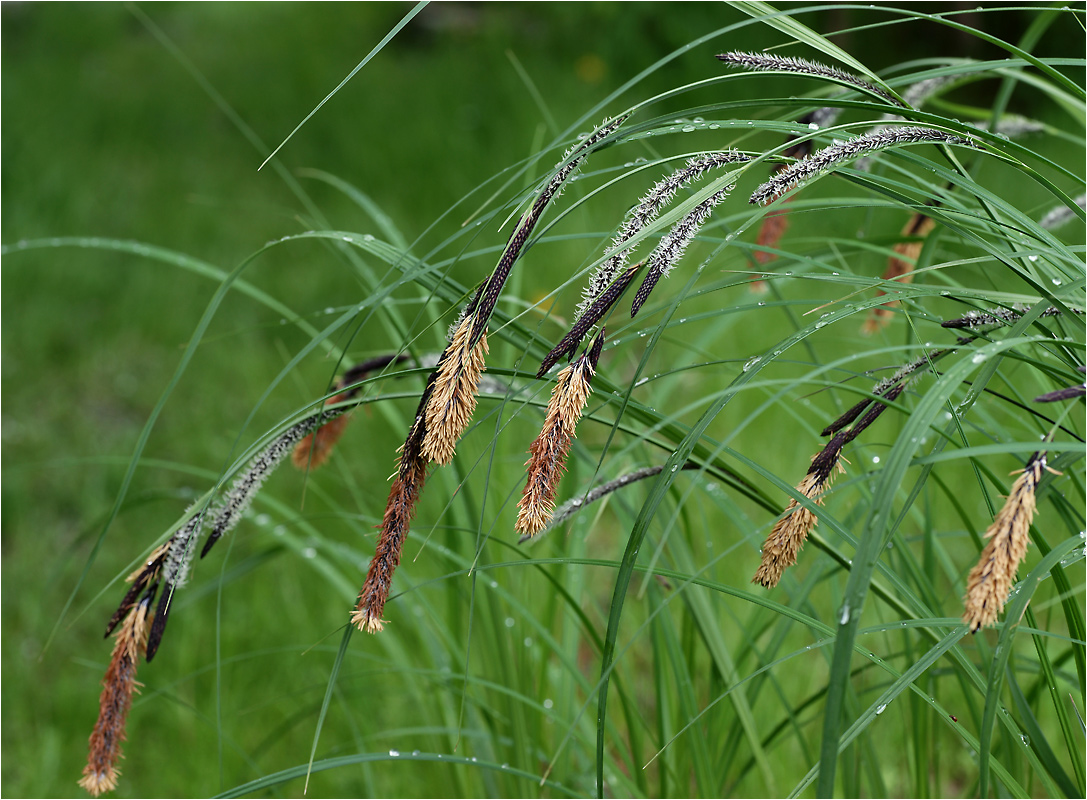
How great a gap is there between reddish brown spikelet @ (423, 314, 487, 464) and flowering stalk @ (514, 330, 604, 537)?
67mm

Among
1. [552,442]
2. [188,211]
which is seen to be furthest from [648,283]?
[188,211]

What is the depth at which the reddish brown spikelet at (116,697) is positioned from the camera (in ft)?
2.86

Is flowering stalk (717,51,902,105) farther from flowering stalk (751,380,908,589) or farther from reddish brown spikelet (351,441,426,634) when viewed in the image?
reddish brown spikelet (351,441,426,634)

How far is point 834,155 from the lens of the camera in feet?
2.22

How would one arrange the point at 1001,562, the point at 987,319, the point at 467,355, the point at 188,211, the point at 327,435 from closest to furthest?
1. the point at 1001,562
2. the point at 467,355
3. the point at 987,319
4. the point at 327,435
5. the point at 188,211

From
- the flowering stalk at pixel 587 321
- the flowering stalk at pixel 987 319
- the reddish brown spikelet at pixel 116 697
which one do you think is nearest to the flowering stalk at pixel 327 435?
the reddish brown spikelet at pixel 116 697

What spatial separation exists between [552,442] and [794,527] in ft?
0.87

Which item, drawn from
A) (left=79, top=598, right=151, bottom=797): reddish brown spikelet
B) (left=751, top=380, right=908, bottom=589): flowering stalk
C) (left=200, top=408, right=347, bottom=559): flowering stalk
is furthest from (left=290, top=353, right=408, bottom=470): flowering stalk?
(left=751, top=380, right=908, bottom=589): flowering stalk

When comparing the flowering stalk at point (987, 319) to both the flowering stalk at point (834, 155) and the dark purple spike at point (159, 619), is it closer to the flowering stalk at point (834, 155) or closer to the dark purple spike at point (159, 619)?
the flowering stalk at point (834, 155)

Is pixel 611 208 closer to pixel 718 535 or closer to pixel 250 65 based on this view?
pixel 718 535

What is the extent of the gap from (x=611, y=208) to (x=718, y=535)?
1.98m

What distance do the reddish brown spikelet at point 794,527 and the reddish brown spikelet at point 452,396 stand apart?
1.02 feet

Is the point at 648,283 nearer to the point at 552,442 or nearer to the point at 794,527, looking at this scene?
the point at 552,442

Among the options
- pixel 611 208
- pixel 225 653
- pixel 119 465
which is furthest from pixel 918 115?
pixel 611 208
